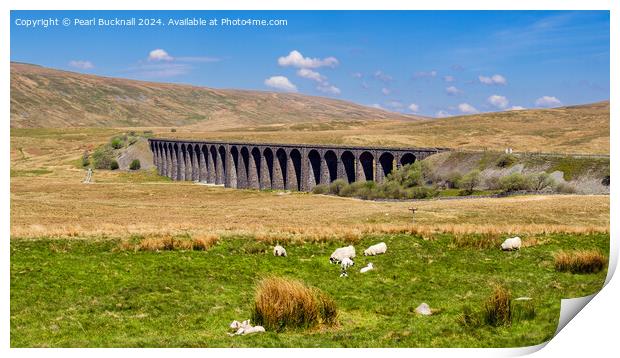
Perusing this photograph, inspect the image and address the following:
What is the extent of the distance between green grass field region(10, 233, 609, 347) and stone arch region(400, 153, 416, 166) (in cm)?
5588

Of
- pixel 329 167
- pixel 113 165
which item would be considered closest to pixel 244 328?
pixel 329 167

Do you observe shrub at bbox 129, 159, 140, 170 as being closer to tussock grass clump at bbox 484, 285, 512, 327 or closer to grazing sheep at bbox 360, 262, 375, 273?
grazing sheep at bbox 360, 262, 375, 273

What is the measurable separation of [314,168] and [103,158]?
231ft

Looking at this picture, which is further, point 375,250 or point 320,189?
point 320,189

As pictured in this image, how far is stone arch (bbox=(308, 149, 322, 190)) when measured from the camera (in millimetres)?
95375

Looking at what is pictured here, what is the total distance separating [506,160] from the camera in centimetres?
7419

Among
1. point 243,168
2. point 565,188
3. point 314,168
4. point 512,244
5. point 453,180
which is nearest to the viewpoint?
point 512,244

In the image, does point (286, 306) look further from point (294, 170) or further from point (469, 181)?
point (294, 170)

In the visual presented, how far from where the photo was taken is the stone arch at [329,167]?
9375cm

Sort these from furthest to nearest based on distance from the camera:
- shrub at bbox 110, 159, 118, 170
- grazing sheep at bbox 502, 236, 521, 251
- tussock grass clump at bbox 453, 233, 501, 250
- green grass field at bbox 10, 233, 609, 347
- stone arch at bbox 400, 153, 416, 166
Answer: shrub at bbox 110, 159, 118, 170, stone arch at bbox 400, 153, 416, 166, tussock grass clump at bbox 453, 233, 501, 250, grazing sheep at bbox 502, 236, 521, 251, green grass field at bbox 10, 233, 609, 347

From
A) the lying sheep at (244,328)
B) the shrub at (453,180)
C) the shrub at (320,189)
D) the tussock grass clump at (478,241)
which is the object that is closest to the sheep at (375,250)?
the tussock grass clump at (478,241)

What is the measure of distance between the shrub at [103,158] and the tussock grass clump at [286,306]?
13535 cm

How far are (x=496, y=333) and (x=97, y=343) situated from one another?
9.94 m

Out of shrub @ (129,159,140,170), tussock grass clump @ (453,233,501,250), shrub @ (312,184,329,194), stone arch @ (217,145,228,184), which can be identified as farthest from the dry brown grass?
shrub @ (129,159,140,170)
